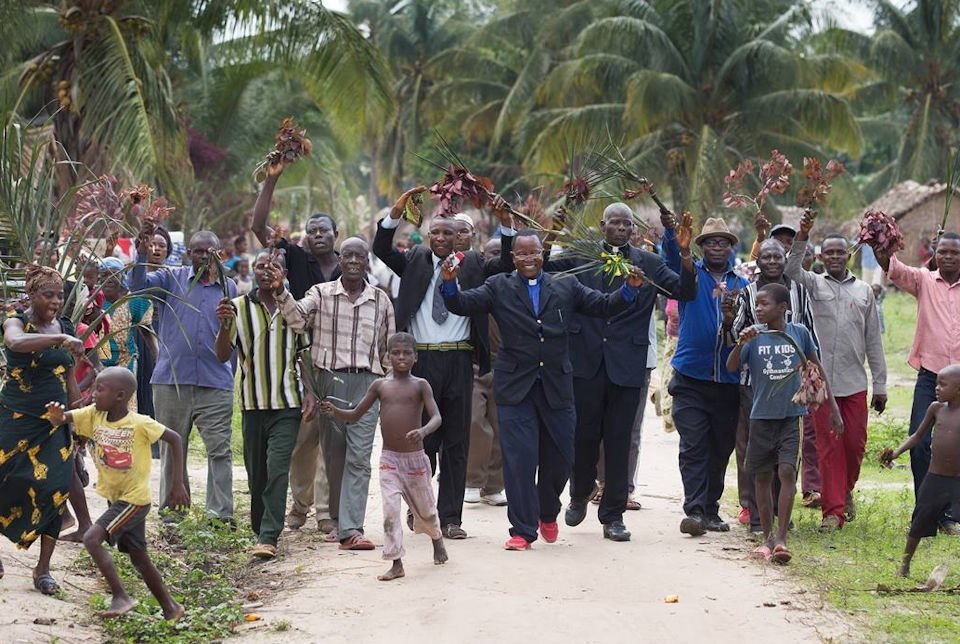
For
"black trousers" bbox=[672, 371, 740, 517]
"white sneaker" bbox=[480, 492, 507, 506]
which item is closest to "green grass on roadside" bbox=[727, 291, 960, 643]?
"black trousers" bbox=[672, 371, 740, 517]

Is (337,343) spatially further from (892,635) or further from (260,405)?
(892,635)

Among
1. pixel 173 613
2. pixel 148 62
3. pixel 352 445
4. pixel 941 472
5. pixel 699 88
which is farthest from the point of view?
pixel 699 88

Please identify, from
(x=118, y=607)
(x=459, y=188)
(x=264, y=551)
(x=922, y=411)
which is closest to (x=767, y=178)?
(x=922, y=411)

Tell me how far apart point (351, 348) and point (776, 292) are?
8.40 feet

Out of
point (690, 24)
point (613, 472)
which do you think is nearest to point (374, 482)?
point (613, 472)

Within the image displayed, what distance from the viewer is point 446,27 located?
44312 mm

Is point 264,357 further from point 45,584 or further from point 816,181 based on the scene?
point 816,181

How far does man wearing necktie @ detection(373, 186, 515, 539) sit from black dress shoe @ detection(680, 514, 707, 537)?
4.57 feet

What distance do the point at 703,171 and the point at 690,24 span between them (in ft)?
13.4

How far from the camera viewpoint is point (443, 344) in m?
8.83

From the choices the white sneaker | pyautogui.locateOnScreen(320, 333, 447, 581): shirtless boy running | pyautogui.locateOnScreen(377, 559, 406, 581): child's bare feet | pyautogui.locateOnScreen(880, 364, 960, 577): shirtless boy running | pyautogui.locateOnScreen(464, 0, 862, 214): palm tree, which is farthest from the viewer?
pyautogui.locateOnScreen(464, 0, 862, 214): palm tree

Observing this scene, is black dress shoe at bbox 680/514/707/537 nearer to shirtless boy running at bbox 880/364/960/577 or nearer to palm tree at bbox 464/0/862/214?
shirtless boy running at bbox 880/364/960/577

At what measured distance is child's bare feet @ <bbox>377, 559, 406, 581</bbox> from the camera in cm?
749

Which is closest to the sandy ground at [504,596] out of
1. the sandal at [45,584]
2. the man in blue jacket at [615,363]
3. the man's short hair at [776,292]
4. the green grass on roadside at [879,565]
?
the sandal at [45,584]
